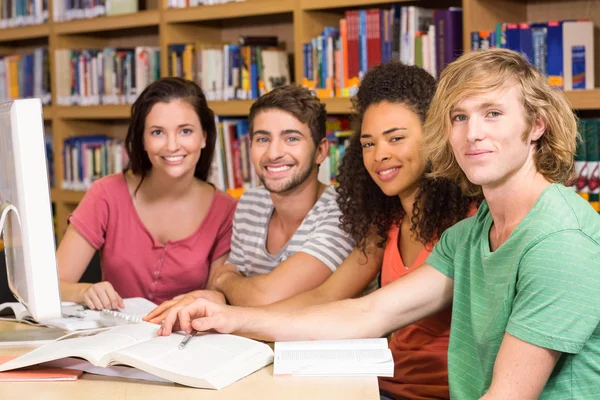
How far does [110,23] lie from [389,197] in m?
2.39

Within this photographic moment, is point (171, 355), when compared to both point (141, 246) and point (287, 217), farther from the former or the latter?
point (141, 246)

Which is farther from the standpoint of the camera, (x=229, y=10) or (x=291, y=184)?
(x=229, y=10)

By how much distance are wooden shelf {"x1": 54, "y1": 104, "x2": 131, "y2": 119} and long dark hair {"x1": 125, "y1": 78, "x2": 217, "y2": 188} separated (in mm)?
1455

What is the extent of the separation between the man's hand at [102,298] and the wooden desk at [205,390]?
548 mm

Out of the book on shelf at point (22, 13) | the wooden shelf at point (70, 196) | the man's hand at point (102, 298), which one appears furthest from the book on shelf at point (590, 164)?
the book on shelf at point (22, 13)

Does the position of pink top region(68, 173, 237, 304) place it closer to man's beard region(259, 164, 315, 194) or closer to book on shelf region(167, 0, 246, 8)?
man's beard region(259, 164, 315, 194)

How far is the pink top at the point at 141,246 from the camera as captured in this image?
2.52 m

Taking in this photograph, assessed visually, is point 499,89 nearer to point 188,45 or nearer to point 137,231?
point 137,231

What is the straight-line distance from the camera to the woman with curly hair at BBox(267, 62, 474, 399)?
1.95 m

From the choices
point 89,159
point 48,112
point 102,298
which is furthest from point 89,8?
point 102,298

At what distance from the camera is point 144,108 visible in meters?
2.52

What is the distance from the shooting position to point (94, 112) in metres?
4.18

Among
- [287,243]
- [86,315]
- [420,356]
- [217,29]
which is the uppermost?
[217,29]

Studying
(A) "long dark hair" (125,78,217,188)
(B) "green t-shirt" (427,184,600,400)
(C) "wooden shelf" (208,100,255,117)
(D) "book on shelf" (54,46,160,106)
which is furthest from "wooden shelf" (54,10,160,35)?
(B) "green t-shirt" (427,184,600,400)
